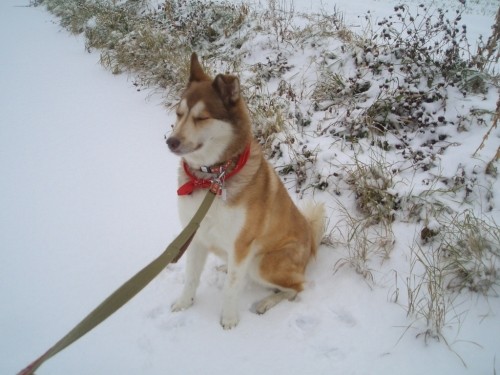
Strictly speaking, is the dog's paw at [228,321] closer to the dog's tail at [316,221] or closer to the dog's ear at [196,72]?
the dog's tail at [316,221]

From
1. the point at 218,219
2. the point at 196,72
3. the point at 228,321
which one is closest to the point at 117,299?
the point at 218,219

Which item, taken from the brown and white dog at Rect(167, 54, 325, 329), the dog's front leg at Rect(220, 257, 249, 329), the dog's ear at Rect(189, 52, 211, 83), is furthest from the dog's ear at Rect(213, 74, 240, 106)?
the dog's front leg at Rect(220, 257, 249, 329)

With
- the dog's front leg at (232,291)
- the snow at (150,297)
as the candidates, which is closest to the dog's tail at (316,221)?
the snow at (150,297)

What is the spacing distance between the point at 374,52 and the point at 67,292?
13.4ft

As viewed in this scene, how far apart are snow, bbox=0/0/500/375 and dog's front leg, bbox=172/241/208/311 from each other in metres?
0.06

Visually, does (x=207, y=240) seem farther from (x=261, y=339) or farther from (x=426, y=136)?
(x=426, y=136)

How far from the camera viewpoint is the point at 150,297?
2.31 metres

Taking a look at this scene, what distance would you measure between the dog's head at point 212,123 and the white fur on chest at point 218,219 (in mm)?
225

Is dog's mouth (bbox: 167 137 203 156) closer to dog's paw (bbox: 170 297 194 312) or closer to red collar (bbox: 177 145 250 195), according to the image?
red collar (bbox: 177 145 250 195)

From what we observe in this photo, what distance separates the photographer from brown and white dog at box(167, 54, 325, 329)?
70.9 inches

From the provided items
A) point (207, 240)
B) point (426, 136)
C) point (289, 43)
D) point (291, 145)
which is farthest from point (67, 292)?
point (289, 43)

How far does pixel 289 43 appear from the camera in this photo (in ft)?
15.8

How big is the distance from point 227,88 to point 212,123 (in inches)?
8.9

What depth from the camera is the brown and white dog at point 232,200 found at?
1.80 m
